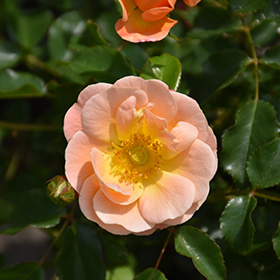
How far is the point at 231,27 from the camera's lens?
137 cm

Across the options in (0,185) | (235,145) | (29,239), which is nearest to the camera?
(235,145)

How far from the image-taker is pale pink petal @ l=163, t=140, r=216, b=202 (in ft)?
3.44

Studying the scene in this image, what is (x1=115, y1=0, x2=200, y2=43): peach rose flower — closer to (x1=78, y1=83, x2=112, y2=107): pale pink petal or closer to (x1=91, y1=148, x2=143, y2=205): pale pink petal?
(x1=78, y1=83, x2=112, y2=107): pale pink petal

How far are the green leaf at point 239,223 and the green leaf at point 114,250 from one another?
0.41 metres

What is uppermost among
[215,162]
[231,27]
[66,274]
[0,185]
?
[231,27]

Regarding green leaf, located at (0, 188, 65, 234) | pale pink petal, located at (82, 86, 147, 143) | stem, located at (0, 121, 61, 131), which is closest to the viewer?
pale pink petal, located at (82, 86, 147, 143)

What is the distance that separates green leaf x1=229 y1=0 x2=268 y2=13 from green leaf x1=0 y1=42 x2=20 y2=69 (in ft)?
3.90

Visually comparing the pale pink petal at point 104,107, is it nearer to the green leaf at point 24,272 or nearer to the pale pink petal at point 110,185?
the pale pink petal at point 110,185

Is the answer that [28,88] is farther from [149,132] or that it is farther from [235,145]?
[235,145]

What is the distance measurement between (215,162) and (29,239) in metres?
1.93

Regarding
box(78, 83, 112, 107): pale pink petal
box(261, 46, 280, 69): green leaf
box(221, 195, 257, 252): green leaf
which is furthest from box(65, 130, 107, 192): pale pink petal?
box(261, 46, 280, 69): green leaf

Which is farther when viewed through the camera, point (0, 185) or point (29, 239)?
point (29, 239)

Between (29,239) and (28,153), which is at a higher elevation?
(28,153)

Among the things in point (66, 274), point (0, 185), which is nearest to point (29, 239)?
point (0, 185)
